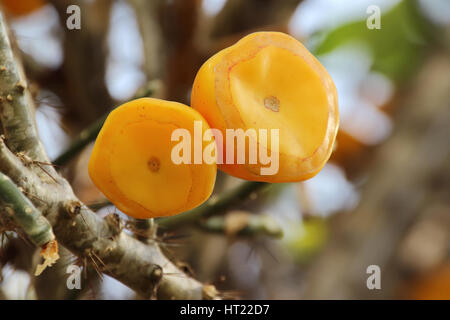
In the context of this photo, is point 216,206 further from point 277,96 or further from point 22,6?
point 22,6

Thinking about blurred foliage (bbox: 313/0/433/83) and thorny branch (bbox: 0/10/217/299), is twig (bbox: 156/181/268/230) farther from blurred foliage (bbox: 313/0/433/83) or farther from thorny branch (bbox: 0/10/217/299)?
blurred foliage (bbox: 313/0/433/83)

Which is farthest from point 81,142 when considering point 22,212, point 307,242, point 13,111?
point 307,242

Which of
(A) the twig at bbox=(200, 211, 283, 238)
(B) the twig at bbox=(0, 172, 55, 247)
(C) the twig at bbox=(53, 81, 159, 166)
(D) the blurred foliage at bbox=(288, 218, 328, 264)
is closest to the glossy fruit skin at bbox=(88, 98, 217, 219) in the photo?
(B) the twig at bbox=(0, 172, 55, 247)

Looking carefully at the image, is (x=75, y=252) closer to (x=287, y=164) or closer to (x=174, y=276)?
(x=174, y=276)

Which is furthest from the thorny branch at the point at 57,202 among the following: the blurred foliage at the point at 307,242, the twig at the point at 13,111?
the blurred foliage at the point at 307,242

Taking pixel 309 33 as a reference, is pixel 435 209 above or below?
below

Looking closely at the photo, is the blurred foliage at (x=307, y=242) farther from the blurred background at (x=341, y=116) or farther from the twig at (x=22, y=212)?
the twig at (x=22, y=212)

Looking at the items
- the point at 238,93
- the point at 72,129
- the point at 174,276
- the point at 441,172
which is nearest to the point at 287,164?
the point at 238,93
